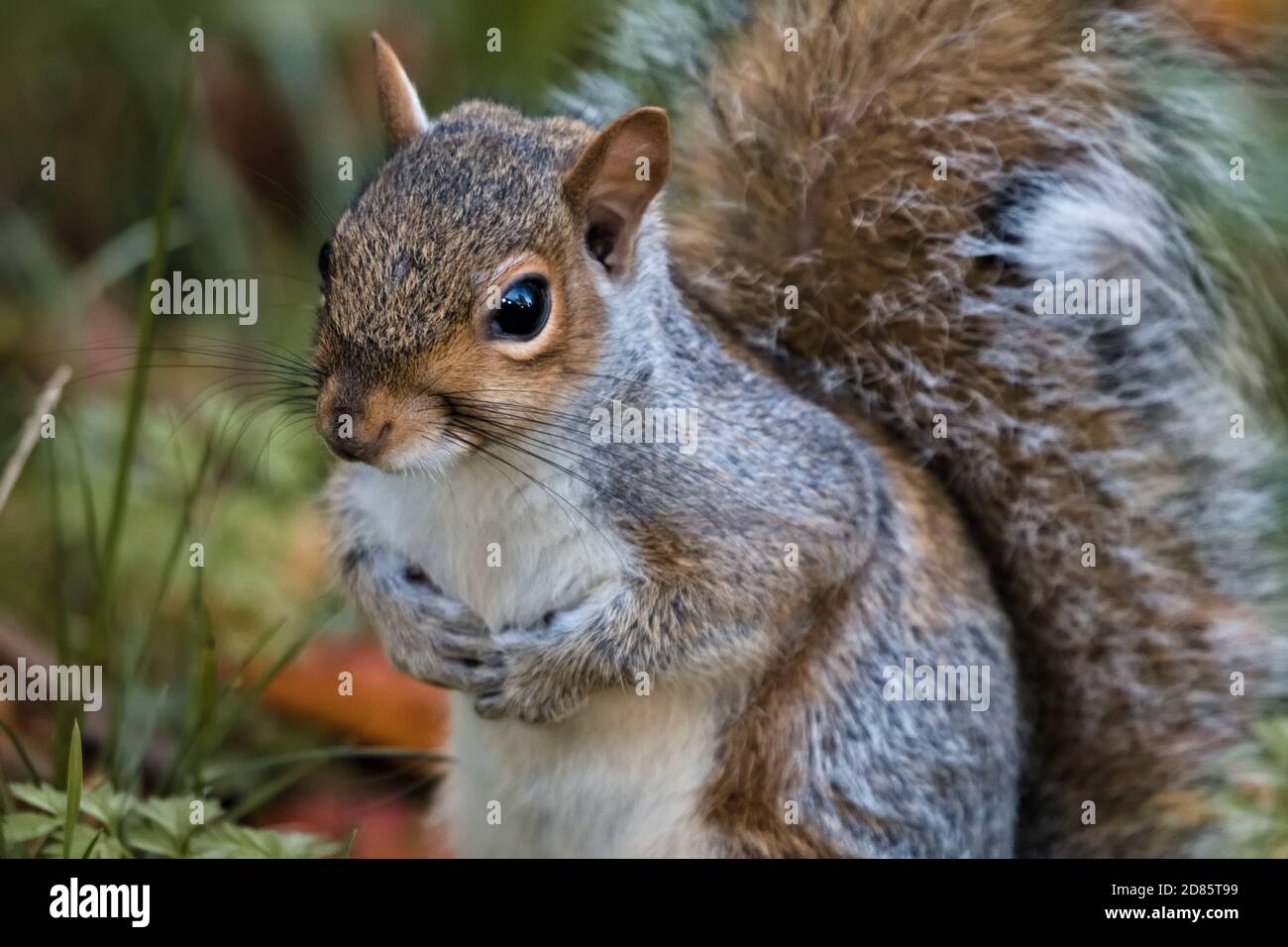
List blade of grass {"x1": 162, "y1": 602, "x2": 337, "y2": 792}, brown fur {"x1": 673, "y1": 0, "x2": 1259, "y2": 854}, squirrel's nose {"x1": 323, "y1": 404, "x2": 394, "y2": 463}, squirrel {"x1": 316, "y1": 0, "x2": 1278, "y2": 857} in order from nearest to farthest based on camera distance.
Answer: squirrel's nose {"x1": 323, "y1": 404, "x2": 394, "y2": 463} < squirrel {"x1": 316, "y1": 0, "x2": 1278, "y2": 857} < blade of grass {"x1": 162, "y1": 602, "x2": 337, "y2": 792} < brown fur {"x1": 673, "y1": 0, "x2": 1259, "y2": 854}

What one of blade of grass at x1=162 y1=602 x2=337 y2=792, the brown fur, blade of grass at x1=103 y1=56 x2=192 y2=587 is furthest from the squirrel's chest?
the brown fur

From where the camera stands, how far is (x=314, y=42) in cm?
411

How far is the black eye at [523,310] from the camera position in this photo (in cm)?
→ 189

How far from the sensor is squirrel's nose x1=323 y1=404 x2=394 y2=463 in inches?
70.7

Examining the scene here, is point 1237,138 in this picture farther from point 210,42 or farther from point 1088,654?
point 210,42

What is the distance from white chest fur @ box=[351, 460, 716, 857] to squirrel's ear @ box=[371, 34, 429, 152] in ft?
1.51

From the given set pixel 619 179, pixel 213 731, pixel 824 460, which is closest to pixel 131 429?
pixel 213 731

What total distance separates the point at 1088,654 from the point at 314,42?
259 cm

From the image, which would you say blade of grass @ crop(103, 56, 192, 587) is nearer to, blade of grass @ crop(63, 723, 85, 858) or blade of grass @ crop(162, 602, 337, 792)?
blade of grass @ crop(162, 602, 337, 792)

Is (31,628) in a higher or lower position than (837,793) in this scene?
higher

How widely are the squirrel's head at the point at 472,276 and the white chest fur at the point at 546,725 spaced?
192 mm

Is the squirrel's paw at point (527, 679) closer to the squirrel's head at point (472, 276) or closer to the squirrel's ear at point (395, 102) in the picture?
the squirrel's head at point (472, 276)
